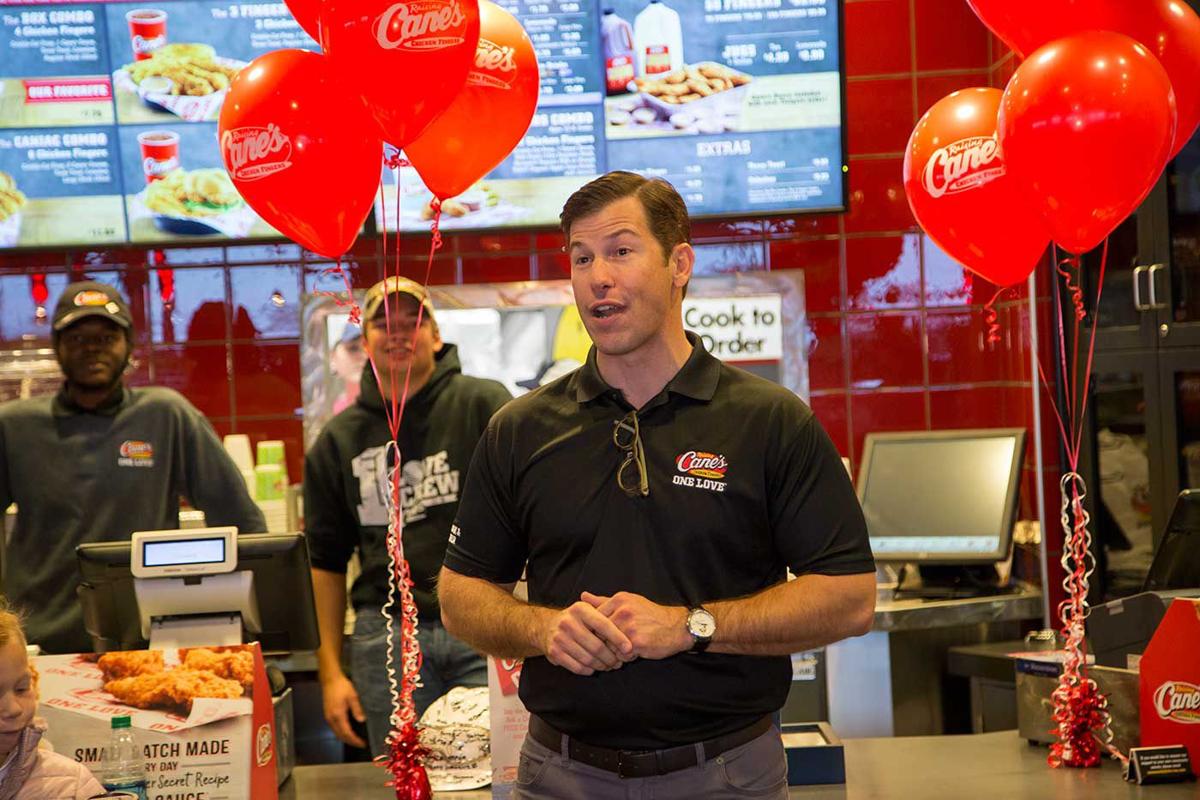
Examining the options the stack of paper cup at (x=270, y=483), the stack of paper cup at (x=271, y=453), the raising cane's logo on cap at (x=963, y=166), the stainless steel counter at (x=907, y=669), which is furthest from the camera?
the stack of paper cup at (x=271, y=453)

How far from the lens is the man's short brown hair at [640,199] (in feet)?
6.31

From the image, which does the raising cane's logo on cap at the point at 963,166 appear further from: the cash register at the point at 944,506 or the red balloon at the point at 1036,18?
the cash register at the point at 944,506

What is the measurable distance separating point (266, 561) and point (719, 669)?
1017mm

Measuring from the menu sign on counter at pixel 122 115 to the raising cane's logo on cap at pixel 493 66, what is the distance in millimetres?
1679

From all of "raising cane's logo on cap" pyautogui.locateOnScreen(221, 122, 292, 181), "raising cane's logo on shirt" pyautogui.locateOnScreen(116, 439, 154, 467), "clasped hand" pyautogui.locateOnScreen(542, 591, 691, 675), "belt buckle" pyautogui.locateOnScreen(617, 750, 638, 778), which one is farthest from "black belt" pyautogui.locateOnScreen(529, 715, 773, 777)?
"raising cane's logo on shirt" pyautogui.locateOnScreen(116, 439, 154, 467)

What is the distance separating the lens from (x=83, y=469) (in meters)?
3.48

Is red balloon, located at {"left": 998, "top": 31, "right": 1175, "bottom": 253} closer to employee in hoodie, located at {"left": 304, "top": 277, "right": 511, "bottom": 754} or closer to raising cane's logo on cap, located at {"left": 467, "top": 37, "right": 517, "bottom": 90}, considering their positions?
raising cane's logo on cap, located at {"left": 467, "top": 37, "right": 517, "bottom": 90}

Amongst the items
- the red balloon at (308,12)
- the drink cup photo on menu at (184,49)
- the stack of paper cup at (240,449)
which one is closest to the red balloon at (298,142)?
the red balloon at (308,12)

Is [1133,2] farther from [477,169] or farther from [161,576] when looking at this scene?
[161,576]

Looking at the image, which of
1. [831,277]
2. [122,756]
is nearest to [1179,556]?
[122,756]

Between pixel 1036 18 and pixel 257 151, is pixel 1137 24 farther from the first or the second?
pixel 257 151

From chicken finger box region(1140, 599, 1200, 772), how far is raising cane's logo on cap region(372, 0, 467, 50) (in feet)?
5.46

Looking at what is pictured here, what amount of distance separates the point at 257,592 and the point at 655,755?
3.30ft

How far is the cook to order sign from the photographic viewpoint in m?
4.59
